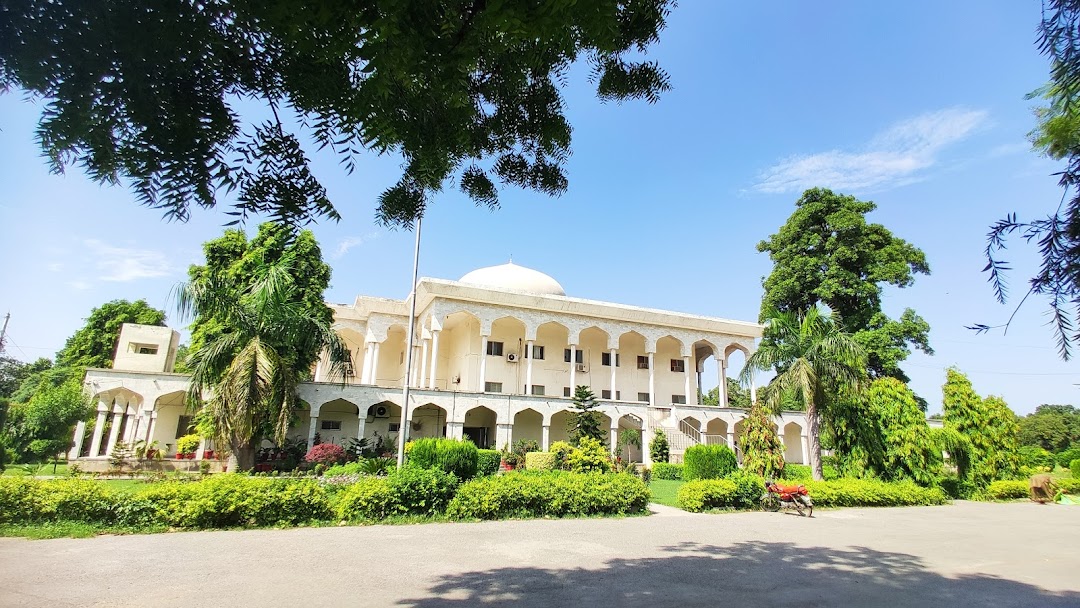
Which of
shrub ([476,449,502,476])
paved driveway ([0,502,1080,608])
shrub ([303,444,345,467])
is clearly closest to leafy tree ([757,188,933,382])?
shrub ([476,449,502,476])

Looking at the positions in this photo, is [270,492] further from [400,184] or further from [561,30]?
[561,30]

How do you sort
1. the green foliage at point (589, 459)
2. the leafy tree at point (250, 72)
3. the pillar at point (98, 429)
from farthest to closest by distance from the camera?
the pillar at point (98, 429)
the green foliage at point (589, 459)
the leafy tree at point (250, 72)

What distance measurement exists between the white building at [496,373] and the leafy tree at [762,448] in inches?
346

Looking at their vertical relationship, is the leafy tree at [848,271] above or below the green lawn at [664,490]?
above

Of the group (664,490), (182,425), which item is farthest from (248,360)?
(664,490)

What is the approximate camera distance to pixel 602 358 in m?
31.4

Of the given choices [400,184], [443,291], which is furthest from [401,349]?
[400,184]

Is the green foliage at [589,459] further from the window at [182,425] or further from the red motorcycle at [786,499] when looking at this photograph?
the window at [182,425]

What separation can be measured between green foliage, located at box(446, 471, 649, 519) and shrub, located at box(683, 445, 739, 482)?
21.0 ft

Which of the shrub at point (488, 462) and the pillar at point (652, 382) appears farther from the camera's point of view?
the pillar at point (652, 382)

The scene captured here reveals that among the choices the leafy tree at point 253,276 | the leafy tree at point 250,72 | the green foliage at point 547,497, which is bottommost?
the green foliage at point 547,497

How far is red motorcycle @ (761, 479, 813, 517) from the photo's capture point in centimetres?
1220

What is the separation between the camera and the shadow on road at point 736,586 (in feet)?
16.8

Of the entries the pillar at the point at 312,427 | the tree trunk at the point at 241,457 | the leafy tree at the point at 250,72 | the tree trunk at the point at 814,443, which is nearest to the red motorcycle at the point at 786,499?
the tree trunk at the point at 814,443
